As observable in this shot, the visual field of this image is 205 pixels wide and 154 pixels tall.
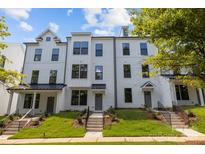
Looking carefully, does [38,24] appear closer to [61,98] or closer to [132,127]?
[132,127]

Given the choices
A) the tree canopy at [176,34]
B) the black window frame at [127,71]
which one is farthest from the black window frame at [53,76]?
the tree canopy at [176,34]

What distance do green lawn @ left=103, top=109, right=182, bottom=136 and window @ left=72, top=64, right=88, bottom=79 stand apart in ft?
20.0

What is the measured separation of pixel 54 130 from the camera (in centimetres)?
980

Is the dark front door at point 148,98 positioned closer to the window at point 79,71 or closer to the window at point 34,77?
the window at point 79,71

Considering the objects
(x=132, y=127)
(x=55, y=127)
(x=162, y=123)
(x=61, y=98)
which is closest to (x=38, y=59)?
(x=61, y=98)

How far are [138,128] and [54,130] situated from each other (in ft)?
17.6

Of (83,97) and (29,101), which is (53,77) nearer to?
(29,101)

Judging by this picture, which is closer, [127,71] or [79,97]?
[79,97]

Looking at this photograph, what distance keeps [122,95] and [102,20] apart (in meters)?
11.0

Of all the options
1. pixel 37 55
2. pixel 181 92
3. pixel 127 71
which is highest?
pixel 37 55

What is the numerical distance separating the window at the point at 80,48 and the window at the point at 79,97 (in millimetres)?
4193

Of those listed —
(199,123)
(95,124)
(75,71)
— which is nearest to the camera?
(199,123)

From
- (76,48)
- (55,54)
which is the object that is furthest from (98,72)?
(55,54)

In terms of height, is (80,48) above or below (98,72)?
above
